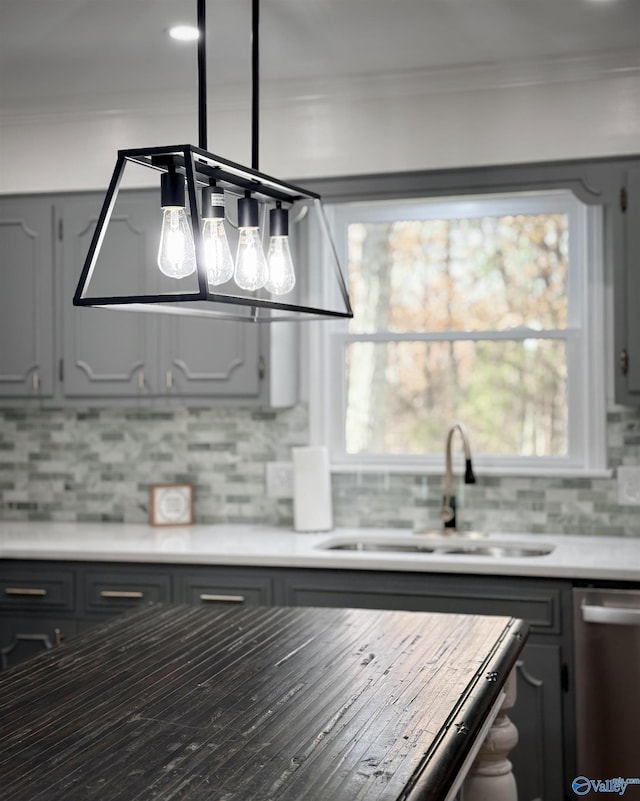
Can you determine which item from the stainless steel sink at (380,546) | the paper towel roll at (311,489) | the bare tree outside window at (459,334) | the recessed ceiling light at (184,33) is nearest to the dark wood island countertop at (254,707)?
the stainless steel sink at (380,546)

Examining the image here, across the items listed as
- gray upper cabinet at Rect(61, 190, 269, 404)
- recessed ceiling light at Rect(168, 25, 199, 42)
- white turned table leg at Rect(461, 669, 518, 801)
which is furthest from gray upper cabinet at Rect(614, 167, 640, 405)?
recessed ceiling light at Rect(168, 25, 199, 42)

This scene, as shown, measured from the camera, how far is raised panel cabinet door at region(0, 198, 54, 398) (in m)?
4.02

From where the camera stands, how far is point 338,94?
378 centimetres

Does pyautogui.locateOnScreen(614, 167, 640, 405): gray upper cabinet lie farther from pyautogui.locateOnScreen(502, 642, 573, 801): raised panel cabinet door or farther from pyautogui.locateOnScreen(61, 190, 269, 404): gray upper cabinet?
pyautogui.locateOnScreen(61, 190, 269, 404): gray upper cabinet

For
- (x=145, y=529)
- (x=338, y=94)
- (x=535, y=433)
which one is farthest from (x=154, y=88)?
(x=535, y=433)

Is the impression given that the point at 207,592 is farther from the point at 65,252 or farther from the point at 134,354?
the point at 65,252

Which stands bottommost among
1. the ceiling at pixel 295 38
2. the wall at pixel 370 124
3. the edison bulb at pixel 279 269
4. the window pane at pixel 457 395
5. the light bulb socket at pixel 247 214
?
the window pane at pixel 457 395

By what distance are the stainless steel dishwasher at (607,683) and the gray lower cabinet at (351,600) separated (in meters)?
0.04

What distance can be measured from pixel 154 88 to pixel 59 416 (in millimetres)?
1478

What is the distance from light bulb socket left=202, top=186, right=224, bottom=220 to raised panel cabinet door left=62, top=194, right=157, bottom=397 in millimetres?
1984

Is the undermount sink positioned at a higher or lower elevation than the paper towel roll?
lower

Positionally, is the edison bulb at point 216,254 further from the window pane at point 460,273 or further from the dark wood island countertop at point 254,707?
the window pane at point 460,273

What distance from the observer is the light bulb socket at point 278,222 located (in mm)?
2086

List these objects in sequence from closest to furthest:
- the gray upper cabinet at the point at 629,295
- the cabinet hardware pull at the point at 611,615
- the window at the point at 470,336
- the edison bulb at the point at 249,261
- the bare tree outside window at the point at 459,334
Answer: the edison bulb at the point at 249,261
the cabinet hardware pull at the point at 611,615
the gray upper cabinet at the point at 629,295
the window at the point at 470,336
the bare tree outside window at the point at 459,334
